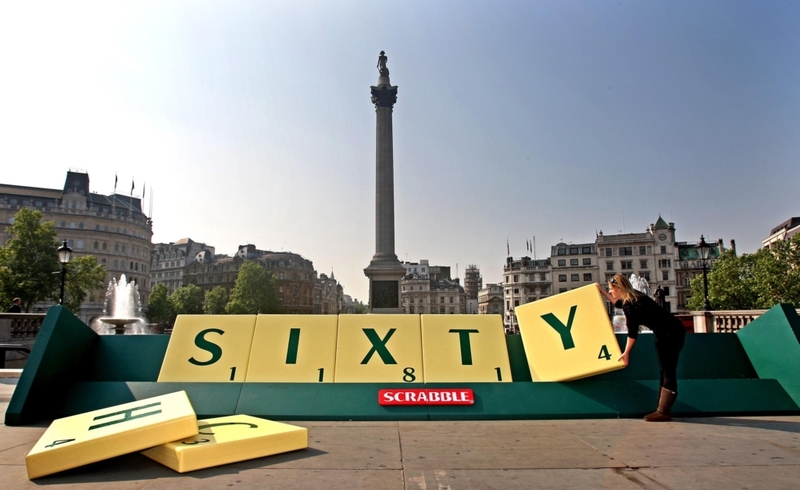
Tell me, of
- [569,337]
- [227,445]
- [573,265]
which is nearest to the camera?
[227,445]

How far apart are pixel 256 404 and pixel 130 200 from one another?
116m

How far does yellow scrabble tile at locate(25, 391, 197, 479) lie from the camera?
3.92 meters

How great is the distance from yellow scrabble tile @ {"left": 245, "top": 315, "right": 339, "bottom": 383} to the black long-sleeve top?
3735 mm

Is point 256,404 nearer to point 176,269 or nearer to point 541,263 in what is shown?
point 541,263

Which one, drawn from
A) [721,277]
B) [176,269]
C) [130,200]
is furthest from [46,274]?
[176,269]

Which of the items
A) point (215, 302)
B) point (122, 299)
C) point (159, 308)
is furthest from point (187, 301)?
point (122, 299)

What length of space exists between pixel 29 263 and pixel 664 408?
63641 millimetres

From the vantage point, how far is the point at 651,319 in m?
6.21

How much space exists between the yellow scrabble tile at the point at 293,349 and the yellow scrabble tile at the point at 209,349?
0.51ft

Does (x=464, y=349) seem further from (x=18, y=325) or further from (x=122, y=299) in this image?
(x=122, y=299)

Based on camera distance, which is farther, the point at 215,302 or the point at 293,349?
the point at 215,302

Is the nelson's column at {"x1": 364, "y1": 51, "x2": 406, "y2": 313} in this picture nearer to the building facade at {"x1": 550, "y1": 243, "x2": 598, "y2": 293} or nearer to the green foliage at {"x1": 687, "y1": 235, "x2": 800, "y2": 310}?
the green foliage at {"x1": 687, "y1": 235, "x2": 800, "y2": 310}

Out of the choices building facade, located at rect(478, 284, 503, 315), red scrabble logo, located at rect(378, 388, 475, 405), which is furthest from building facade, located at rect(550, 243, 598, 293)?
red scrabble logo, located at rect(378, 388, 475, 405)

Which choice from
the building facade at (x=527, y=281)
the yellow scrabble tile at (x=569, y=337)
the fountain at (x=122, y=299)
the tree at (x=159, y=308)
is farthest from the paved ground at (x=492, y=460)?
the building facade at (x=527, y=281)
